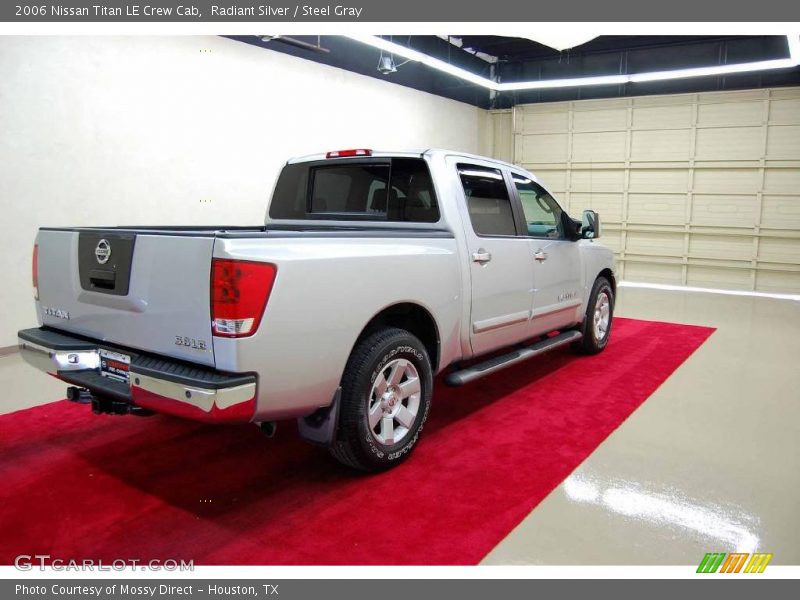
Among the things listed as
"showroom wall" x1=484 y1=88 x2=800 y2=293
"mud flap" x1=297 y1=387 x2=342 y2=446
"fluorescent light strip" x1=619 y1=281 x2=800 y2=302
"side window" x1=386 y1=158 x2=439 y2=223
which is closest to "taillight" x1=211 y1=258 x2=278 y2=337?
"mud flap" x1=297 y1=387 x2=342 y2=446

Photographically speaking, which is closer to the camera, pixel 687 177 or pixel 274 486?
pixel 274 486

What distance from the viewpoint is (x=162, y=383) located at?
2.39 meters

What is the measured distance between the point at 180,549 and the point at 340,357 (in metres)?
1.03

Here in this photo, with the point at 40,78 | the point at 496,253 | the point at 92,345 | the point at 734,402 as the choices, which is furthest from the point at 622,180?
the point at 92,345

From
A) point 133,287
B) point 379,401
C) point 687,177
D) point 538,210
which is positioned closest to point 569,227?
point 538,210

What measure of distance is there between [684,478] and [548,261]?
6.21 ft

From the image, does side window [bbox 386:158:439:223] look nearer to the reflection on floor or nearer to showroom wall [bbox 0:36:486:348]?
the reflection on floor

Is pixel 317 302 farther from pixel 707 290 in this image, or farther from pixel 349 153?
pixel 707 290

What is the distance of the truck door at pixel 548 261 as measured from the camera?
443 centimetres

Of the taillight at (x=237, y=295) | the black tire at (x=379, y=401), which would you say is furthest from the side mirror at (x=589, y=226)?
the taillight at (x=237, y=295)

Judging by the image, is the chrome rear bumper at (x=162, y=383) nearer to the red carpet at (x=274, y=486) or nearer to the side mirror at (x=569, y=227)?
the red carpet at (x=274, y=486)

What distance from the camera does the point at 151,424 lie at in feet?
12.7

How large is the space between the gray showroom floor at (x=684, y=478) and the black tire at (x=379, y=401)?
79 cm

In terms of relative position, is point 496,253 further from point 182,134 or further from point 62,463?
point 182,134
